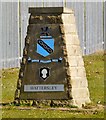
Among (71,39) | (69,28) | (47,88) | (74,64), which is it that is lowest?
(47,88)

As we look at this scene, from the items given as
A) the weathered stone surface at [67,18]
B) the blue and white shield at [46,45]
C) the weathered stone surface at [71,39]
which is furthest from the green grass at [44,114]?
the weathered stone surface at [67,18]

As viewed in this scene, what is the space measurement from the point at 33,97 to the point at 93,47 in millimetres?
11440

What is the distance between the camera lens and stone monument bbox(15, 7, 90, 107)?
13.7 metres

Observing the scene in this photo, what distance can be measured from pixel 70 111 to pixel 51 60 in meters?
1.12

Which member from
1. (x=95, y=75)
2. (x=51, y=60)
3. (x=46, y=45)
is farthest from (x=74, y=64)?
(x=95, y=75)

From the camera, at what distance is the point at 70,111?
43.3 ft

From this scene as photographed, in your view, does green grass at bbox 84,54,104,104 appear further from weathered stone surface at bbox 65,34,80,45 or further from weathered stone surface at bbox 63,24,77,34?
weathered stone surface at bbox 63,24,77,34

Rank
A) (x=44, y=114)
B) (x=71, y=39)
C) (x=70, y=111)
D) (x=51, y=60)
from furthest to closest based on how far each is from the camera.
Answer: (x=71, y=39)
(x=51, y=60)
(x=70, y=111)
(x=44, y=114)

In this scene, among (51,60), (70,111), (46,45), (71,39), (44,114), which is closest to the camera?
(44,114)

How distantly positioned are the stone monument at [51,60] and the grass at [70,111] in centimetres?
51

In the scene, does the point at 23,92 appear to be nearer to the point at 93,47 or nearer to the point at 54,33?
the point at 54,33

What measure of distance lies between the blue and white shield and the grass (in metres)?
1.08

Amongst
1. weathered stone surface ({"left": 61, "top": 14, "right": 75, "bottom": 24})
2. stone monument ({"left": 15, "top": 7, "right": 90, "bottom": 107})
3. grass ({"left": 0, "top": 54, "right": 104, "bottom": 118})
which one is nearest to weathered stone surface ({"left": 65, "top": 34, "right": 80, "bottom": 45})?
stone monument ({"left": 15, "top": 7, "right": 90, "bottom": 107})

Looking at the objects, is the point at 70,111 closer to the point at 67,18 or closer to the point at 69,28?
the point at 69,28
